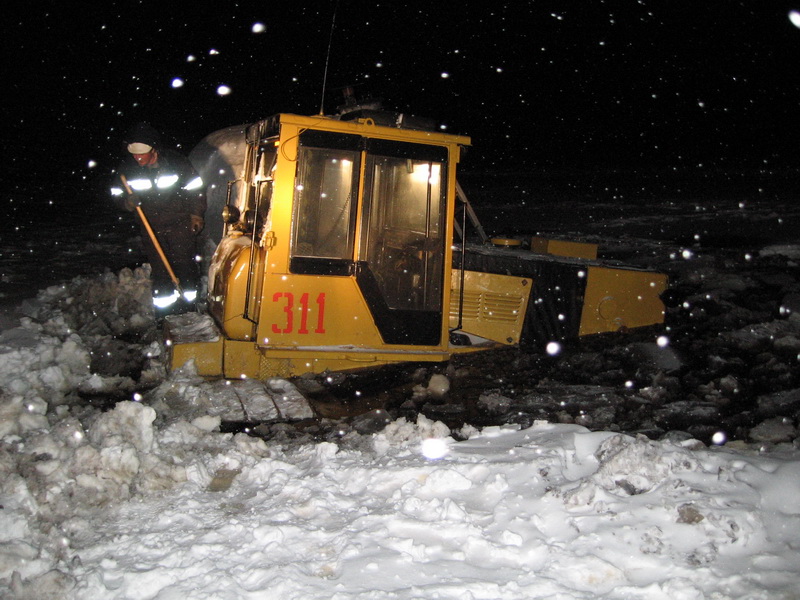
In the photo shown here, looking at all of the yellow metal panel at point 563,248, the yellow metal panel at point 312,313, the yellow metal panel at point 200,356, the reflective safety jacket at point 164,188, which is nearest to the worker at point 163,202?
the reflective safety jacket at point 164,188

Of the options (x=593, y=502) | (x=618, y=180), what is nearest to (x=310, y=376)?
(x=593, y=502)

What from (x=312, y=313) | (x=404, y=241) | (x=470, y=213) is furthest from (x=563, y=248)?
(x=312, y=313)

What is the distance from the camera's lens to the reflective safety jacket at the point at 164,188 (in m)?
5.84

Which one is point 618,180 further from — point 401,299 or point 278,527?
point 278,527

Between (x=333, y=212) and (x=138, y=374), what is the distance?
2141 mm

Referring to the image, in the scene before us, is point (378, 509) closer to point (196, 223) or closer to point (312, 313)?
point (312, 313)

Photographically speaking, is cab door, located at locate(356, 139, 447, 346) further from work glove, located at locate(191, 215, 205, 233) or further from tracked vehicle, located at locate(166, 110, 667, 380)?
work glove, located at locate(191, 215, 205, 233)

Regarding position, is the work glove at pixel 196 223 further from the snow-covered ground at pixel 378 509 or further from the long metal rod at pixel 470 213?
the long metal rod at pixel 470 213

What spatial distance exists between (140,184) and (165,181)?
234mm

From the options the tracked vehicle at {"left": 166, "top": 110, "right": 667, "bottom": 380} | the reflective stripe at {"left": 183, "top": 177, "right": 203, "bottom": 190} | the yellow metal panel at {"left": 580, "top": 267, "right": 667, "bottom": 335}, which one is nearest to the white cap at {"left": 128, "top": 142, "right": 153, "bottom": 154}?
the reflective stripe at {"left": 183, "top": 177, "right": 203, "bottom": 190}

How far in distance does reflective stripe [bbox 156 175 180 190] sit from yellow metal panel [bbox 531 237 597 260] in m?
3.71

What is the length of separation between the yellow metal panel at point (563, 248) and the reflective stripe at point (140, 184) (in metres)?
3.91

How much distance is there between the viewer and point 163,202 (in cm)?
589

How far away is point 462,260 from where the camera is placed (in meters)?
4.91
